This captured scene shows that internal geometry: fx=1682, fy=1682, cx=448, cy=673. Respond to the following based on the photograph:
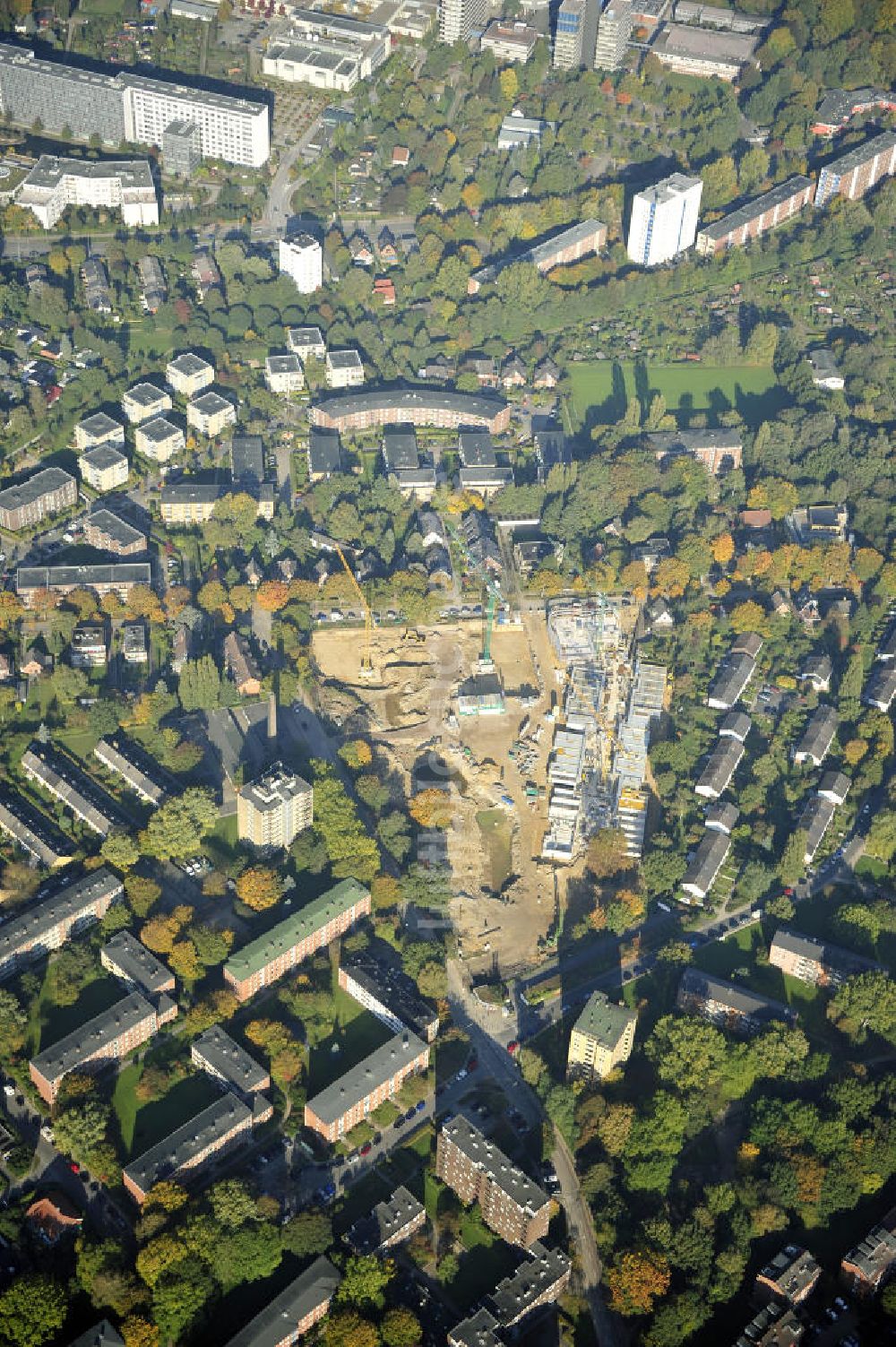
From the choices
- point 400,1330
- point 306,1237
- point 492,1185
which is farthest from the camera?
point 492,1185

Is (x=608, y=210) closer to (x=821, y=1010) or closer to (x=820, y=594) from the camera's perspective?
(x=820, y=594)

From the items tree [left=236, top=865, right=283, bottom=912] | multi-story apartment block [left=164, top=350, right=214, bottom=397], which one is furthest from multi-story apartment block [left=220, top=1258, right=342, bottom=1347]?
multi-story apartment block [left=164, top=350, right=214, bottom=397]

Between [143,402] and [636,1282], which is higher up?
[143,402]

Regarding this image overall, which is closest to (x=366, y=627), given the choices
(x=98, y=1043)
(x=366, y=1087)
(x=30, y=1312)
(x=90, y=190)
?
(x=366, y=1087)

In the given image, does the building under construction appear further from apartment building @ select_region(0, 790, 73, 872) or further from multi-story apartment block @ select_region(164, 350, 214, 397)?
multi-story apartment block @ select_region(164, 350, 214, 397)

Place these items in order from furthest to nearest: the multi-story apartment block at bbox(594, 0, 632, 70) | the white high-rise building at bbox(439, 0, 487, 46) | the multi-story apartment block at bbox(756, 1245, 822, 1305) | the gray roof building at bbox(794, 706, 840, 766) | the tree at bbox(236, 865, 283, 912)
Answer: the white high-rise building at bbox(439, 0, 487, 46), the multi-story apartment block at bbox(594, 0, 632, 70), the gray roof building at bbox(794, 706, 840, 766), the tree at bbox(236, 865, 283, 912), the multi-story apartment block at bbox(756, 1245, 822, 1305)

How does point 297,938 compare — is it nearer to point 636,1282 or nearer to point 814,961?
point 636,1282
